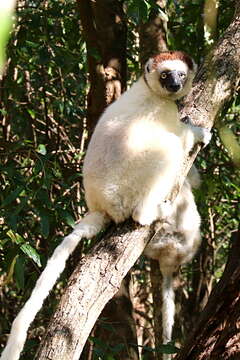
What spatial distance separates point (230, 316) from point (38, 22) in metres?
2.88

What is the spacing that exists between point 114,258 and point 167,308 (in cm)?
Result: 164

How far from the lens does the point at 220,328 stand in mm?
1991

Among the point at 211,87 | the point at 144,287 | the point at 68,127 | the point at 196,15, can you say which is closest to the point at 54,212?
the point at 211,87

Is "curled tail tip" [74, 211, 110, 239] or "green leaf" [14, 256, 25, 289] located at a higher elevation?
"curled tail tip" [74, 211, 110, 239]

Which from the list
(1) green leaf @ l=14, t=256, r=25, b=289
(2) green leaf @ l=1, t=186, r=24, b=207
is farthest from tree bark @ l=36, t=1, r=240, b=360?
(2) green leaf @ l=1, t=186, r=24, b=207

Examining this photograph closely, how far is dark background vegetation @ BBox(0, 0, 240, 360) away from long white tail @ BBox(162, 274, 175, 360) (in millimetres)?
291

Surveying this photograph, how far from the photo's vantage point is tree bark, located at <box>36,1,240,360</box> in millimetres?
1944

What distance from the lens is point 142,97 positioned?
305 centimetres

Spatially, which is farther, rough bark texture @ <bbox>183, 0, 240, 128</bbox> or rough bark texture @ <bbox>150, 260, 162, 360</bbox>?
rough bark texture @ <bbox>150, 260, 162, 360</bbox>

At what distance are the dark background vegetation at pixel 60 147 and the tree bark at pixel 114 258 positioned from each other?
31cm

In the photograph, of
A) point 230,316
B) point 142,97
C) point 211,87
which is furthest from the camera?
point 142,97

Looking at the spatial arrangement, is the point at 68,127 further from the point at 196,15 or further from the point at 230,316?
the point at 230,316

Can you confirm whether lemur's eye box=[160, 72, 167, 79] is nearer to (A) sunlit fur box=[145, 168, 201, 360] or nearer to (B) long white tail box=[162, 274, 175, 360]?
(A) sunlit fur box=[145, 168, 201, 360]

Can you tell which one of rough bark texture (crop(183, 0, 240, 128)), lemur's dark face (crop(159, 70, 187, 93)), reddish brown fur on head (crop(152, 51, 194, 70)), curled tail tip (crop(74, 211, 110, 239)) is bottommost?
curled tail tip (crop(74, 211, 110, 239))
